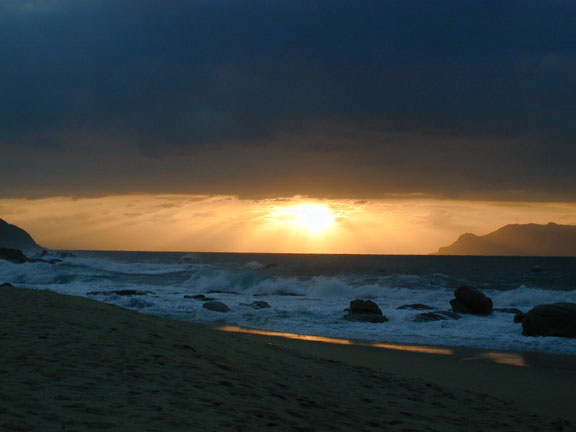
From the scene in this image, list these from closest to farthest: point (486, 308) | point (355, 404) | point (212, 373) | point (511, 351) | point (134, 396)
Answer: point (134, 396), point (355, 404), point (212, 373), point (511, 351), point (486, 308)

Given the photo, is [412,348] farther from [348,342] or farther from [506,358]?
[506,358]

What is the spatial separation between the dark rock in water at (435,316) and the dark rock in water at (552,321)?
4.37 meters

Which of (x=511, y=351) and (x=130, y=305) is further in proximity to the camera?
(x=130, y=305)

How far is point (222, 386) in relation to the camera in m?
7.66

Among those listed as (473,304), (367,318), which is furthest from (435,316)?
(473,304)

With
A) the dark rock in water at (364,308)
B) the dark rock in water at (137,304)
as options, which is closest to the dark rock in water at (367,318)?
the dark rock in water at (364,308)

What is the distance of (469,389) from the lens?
1044cm

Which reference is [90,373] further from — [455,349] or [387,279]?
[387,279]

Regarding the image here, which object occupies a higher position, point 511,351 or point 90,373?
point 90,373

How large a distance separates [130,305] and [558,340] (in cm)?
2070

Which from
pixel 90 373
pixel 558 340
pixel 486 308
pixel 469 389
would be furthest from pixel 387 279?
pixel 90 373

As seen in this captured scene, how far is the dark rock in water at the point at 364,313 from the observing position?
22.4 m

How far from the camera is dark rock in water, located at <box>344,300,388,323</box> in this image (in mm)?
22422

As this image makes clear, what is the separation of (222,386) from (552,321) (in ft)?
49.7
